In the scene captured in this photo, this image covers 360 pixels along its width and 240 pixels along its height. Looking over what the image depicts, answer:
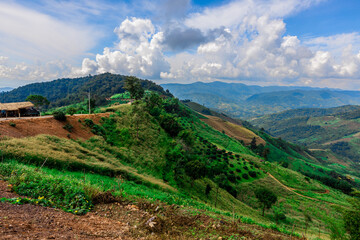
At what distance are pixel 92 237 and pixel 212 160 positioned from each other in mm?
58287

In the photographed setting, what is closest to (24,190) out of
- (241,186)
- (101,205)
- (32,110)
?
(101,205)

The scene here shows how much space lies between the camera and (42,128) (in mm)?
22703

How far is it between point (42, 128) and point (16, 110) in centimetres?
1899

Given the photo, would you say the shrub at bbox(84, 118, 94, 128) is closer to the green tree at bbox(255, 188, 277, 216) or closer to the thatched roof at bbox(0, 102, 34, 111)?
the thatched roof at bbox(0, 102, 34, 111)

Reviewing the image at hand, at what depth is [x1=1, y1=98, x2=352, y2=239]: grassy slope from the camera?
14330mm

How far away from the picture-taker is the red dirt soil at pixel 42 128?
19203mm

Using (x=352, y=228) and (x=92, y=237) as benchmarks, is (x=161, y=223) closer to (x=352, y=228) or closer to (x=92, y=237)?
(x=92, y=237)

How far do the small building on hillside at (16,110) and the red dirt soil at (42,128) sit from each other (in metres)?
14.0

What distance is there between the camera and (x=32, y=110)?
37.1 metres

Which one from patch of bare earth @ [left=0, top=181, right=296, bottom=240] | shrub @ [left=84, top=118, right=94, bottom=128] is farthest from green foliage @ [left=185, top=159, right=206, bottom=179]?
patch of bare earth @ [left=0, top=181, right=296, bottom=240]

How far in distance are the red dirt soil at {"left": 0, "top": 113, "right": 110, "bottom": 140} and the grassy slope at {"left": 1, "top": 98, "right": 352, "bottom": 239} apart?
7.74ft

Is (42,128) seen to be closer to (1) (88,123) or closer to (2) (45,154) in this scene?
(1) (88,123)

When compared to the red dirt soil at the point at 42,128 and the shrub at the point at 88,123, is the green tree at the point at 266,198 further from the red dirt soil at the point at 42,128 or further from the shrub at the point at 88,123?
Answer: the shrub at the point at 88,123

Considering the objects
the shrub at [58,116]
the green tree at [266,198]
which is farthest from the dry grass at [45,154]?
the green tree at [266,198]
